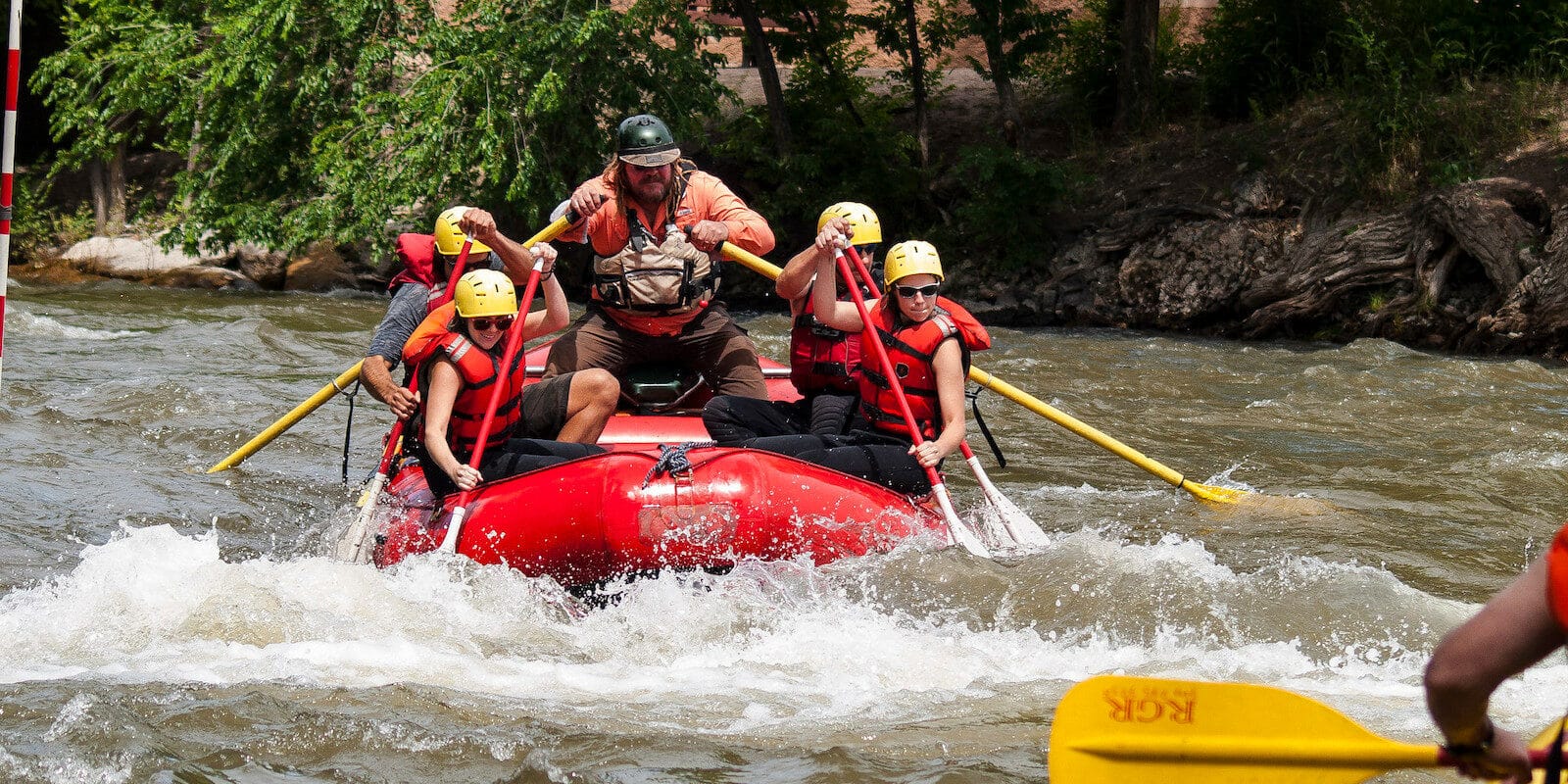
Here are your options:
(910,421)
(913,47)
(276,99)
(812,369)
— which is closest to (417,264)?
(812,369)

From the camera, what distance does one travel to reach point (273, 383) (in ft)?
34.6

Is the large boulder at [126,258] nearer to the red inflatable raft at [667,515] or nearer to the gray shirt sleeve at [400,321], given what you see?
the gray shirt sleeve at [400,321]

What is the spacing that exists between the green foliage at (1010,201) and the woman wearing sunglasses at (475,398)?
10.7 meters

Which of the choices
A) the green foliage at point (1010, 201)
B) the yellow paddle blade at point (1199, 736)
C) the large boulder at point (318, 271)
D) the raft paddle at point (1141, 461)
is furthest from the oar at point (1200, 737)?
the large boulder at point (318, 271)

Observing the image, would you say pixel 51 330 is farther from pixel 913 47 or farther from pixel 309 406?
pixel 913 47

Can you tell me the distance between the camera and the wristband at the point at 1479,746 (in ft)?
6.36

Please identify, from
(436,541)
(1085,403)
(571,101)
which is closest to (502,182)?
(571,101)

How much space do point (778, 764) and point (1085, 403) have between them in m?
6.87

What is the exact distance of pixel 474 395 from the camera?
17.1ft

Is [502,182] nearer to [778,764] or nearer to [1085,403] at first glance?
[1085,403]

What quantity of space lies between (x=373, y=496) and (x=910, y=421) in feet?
6.16

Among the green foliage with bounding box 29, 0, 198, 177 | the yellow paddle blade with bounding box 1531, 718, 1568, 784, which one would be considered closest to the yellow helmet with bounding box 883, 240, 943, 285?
the yellow paddle blade with bounding box 1531, 718, 1568, 784

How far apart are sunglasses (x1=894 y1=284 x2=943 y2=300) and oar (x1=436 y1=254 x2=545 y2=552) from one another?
1340 millimetres

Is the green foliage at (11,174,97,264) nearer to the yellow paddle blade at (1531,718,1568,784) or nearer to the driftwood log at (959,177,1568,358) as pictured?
the driftwood log at (959,177,1568,358)
